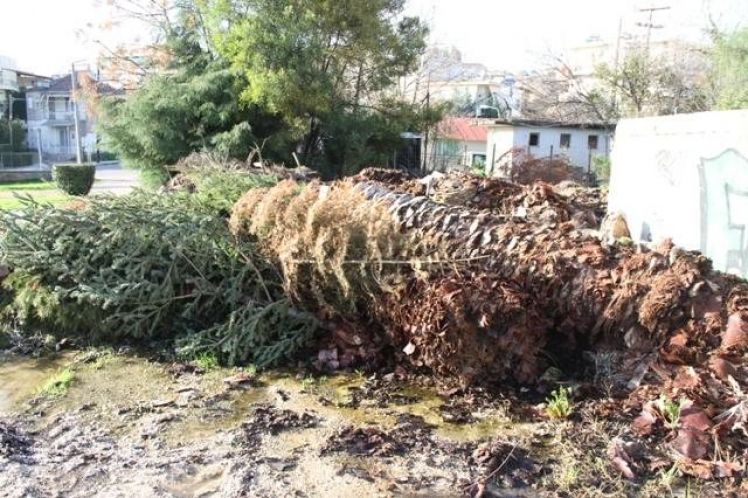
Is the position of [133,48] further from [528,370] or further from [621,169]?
[528,370]

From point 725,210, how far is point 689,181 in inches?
21.6

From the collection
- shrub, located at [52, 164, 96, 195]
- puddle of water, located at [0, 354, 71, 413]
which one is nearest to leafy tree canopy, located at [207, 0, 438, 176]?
shrub, located at [52, 164, 96, 195]

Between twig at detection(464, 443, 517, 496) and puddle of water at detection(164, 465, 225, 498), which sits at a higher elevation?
twig at detection(464, 443, 517, 496)

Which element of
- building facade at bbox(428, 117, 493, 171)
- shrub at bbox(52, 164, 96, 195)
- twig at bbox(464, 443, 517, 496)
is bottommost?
twig at bbox(464, 443, 517, 496)

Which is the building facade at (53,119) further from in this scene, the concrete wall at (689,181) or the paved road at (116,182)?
the concrete wall at (689,181)

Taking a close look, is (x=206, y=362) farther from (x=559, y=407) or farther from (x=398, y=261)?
(x=559, y=407)

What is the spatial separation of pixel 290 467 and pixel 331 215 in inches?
82.1

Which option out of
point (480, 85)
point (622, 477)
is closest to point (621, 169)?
point (622, 477)

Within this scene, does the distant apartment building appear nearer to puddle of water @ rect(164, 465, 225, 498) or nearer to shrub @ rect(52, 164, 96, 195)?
shrub @ rect(52, 164, 96, 195)

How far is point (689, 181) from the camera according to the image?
5812 millimetres

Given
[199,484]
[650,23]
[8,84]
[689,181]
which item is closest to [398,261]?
[199,484]

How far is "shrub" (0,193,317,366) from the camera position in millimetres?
5246

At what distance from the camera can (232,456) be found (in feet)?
11.7

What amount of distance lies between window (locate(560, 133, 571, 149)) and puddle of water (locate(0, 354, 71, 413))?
26073 millimetres
